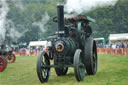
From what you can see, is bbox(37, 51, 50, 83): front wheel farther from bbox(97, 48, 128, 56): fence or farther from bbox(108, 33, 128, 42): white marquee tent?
bbox(108, 33, 128, 42): white marquee tent

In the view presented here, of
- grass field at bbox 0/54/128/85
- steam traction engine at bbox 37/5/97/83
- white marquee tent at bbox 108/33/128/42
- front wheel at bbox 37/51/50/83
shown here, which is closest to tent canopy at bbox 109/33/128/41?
white marquee tent at bbox 108/33/128/42

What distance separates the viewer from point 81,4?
10133 millimetres

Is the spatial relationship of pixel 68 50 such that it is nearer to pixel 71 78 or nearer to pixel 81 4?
pixel 71 78

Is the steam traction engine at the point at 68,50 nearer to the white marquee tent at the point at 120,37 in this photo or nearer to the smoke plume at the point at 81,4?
the smoke plume at the point at 81,4

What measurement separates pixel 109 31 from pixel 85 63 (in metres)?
39.1

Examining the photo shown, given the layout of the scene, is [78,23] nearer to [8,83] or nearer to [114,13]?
[8,83]

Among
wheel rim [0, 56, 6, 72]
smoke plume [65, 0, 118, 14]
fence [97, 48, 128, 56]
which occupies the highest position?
smoke plume [65, 0, 118, 14]

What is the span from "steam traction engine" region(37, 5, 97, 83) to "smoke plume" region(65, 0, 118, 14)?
5.90 ft

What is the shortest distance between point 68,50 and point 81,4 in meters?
3.58

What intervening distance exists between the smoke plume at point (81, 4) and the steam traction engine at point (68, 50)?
5.90 ft

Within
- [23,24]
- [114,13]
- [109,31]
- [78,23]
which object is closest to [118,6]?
[114,13]

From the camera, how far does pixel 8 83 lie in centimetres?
736

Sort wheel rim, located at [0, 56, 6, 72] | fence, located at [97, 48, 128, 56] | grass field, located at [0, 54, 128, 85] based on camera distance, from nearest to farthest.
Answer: grass field, located at [0, 54, 128, 85] < wheel rim, located at [0, 56, 6, 72] < fence, located at [97, 48, 128, 56]

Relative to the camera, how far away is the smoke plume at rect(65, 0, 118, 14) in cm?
993
